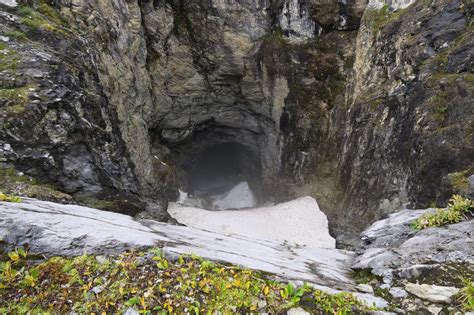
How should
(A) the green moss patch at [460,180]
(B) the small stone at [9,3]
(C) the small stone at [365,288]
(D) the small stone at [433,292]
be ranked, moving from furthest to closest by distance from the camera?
1. (B) the small stone at [9,3]
2. (A) the green moss patch at [460,180]
3. (C) the small stone at [365,288]
4. (D) the small stone at [433,292]

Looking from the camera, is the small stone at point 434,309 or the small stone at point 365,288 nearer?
the small stone at point 434,309

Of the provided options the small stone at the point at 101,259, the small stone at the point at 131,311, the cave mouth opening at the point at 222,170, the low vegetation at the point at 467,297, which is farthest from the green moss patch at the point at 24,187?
the cave mouth opening at the point at 222,170

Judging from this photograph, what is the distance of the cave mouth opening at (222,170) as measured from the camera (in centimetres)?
2673

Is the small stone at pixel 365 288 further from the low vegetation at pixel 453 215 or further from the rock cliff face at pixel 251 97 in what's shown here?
the rock cliff face at pixel 251 97

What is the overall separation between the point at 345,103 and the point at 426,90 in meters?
5.81

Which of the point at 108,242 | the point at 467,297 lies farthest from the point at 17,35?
the point at 467,297

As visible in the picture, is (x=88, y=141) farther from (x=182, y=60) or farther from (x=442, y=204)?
(x=442, y=204)

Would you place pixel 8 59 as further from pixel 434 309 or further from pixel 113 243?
pixel 434 309

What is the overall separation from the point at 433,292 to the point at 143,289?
402cm

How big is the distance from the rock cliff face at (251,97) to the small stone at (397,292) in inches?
215

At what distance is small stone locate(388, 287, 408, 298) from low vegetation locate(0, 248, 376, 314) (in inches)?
29.8

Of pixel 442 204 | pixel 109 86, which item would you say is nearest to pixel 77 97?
pixel 109 86

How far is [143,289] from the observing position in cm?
382

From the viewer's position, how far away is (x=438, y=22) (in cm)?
1154
